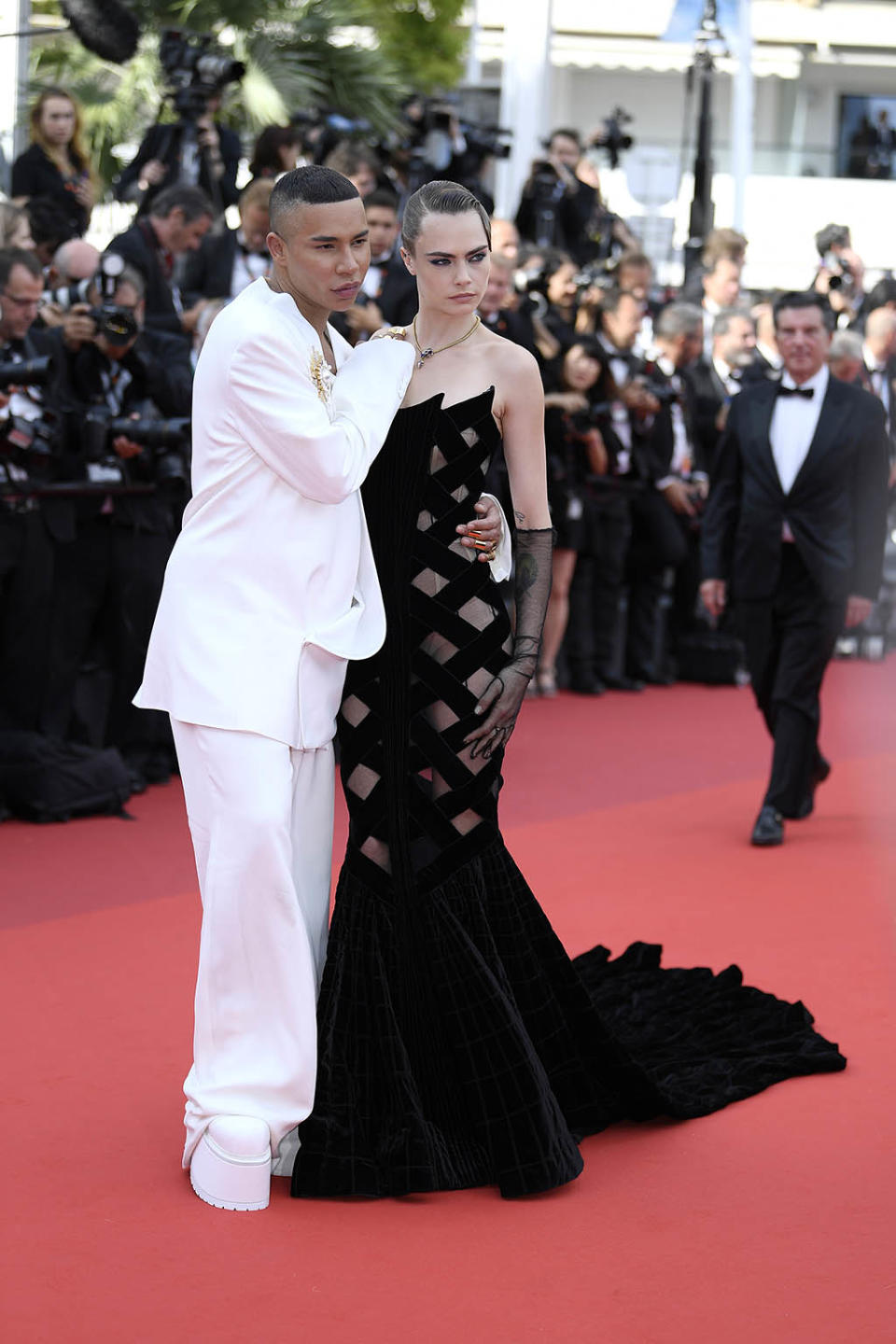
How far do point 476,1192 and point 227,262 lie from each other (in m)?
5.82

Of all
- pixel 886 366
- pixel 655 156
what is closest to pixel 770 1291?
pixel 886 366

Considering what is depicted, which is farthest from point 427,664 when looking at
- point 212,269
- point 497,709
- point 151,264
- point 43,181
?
point 43,181

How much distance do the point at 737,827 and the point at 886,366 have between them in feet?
17.7

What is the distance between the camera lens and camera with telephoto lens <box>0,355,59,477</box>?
6.13m

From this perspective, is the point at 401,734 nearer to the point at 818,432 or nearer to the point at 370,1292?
the point at 370,1292

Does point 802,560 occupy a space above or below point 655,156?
below

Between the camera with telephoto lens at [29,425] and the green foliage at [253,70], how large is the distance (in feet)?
31.7

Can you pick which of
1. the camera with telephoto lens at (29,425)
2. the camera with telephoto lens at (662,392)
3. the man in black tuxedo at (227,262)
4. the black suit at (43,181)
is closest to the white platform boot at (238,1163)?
the camera with telephoto lens at (29,425)

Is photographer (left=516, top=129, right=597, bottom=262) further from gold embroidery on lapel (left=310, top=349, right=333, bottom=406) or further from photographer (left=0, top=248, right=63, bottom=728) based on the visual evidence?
gold embroidery on lapel (left=310, top=349, right=333, bottom=406)

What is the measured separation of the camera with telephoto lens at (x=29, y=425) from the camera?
241 inches

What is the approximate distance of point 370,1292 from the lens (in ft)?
10.1

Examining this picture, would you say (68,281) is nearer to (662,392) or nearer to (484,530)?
(662,392)

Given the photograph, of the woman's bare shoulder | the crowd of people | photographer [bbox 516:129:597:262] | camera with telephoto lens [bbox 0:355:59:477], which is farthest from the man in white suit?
photographer [bbox 516:129:597:262]

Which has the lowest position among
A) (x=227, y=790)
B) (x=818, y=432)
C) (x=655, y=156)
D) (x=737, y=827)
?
(x=737, y=827)
